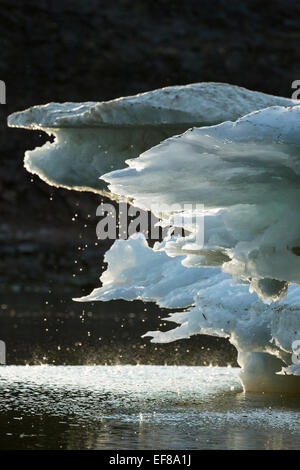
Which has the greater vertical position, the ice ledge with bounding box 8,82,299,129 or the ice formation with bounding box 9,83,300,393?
the ice ledge with bounding box 8,82,299,129

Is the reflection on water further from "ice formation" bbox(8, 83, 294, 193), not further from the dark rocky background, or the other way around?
the dark rocky background

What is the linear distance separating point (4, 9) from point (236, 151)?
219 ft

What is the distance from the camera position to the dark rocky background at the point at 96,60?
63656mm

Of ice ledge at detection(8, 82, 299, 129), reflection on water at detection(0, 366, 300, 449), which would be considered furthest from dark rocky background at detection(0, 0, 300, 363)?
ice ledge at detection(8, 82, 299, 129)

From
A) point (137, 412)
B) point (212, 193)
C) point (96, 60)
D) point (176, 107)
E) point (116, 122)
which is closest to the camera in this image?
point (212, 193)

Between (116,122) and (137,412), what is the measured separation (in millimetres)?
2112

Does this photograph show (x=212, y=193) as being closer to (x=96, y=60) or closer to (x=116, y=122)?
(x=116, y=122)

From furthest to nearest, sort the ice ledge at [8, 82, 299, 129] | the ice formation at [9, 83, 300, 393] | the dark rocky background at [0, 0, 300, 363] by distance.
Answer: the dark rocky background at [0, 0, 300, 363] < the ice ledge at [8, 82, 299, 129] < the ice formation at [9, 83, 300, 393]

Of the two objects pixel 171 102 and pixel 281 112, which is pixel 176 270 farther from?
pixel 281 112

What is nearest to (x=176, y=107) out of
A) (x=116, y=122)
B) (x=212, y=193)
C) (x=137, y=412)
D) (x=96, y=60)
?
(x=116, y=122)

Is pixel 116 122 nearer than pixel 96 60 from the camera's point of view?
Yes

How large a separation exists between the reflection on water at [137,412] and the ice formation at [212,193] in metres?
0.42

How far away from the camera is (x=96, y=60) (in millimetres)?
69125

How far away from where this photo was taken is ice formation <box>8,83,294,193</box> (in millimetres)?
7035
